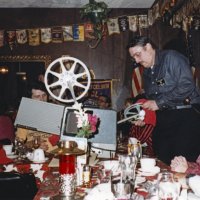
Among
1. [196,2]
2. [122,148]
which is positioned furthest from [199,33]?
[122,148]

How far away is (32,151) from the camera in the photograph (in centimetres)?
304

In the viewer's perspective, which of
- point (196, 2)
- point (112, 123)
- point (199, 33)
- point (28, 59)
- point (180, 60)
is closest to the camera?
point (112, 123)

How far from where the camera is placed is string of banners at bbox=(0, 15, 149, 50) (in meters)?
6.91

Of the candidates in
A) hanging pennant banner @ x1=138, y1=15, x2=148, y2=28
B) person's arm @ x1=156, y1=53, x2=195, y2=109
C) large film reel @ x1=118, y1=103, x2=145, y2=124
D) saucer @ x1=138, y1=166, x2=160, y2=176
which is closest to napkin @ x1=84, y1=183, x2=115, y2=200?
saucer @ x1=138, y1=166, x2=160, y2=176

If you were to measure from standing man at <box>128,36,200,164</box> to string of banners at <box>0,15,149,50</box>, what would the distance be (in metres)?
3.67

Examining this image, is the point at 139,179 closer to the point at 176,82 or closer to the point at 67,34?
the point at 176,82

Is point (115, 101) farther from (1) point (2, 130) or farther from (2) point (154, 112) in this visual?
(2) point (154, 112)

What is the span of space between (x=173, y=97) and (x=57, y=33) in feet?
13.9

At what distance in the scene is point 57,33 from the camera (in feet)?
22.9

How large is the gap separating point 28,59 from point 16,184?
17.6 feet

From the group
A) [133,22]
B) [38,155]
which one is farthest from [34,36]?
[38,155]

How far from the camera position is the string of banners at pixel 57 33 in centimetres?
691

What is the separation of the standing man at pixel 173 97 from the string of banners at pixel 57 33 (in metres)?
3.67

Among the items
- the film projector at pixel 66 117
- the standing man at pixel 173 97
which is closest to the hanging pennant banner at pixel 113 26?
the standing man at pixel 173 97
